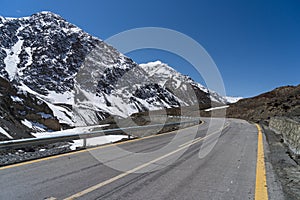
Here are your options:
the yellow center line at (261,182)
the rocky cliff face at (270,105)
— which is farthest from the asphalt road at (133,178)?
the rocky cliff face at (270,105)

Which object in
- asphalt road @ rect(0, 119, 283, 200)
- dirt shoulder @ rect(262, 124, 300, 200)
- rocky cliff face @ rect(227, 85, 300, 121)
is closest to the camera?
asphalt road @ rect(0, 119, 283, 200)

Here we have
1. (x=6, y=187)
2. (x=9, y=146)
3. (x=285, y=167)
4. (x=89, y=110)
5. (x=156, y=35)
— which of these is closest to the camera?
(x=6, y=187)

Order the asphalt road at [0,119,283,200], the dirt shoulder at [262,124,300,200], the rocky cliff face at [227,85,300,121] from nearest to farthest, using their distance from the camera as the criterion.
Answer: the asphalt road at [0,119,283,200] < the dirt shoulder at [262,124,300,200] < the rocky cliff face at [227,85,300,121]

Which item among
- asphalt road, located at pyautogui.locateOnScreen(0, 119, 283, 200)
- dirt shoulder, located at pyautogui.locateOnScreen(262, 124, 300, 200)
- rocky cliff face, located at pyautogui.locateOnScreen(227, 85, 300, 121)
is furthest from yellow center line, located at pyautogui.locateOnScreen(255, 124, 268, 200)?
rocky cliff face, located at pyautogui.locateOnScreen(227, 85, 300, 121)

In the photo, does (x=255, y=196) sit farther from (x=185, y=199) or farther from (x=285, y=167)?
(x=285, y=167)

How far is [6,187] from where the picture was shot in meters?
4.80

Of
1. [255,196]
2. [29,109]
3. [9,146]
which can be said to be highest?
A: [29,109]

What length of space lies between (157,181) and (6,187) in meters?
2.98

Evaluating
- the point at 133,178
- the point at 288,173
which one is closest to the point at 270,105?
the point at 288,173

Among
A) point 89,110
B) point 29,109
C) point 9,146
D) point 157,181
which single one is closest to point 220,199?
point 157,181

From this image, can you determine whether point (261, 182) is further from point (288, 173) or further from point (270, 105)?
point (270, 105)

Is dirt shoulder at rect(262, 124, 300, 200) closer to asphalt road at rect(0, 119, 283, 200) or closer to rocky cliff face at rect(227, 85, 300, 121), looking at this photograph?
asphalt road at rect(0, 119, 283, 200)

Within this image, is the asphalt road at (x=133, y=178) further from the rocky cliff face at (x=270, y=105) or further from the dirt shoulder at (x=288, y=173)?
the rocky cliff face at (x=270, y=105)

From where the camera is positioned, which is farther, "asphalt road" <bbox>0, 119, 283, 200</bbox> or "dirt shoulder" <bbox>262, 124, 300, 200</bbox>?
"dirt shoulder" <bbox>262, 124, 300, 200</bbox>
